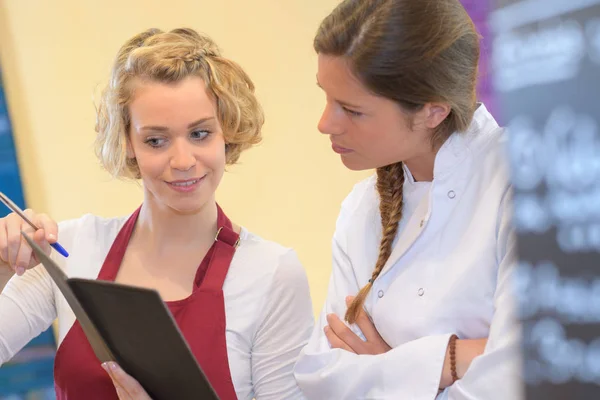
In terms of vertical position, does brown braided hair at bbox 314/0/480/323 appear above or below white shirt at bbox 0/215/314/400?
above

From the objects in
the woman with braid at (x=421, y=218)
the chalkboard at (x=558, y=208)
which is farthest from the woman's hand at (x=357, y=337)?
the chalkboard at (x=558, y=208)

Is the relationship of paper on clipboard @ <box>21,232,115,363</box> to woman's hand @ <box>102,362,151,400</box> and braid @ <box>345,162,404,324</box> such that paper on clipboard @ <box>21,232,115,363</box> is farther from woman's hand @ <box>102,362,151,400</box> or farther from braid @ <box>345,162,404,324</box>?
braid @ <box>345,162,404,324</box>

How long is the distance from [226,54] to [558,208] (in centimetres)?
263

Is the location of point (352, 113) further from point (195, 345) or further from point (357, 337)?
point (195, 345)

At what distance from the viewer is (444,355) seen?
122cm

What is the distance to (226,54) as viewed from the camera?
9.68 ft

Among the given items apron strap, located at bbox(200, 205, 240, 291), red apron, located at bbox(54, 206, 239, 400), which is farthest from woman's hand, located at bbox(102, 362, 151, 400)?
apron strap, located at bbox(200, 205, 240, 291)

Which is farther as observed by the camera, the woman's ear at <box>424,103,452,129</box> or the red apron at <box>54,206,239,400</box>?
the red apron at <box>54,206,239,400</box>

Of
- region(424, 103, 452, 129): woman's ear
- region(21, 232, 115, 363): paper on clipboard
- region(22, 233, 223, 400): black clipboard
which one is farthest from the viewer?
region(424, 103, 452, 129): woman's ear

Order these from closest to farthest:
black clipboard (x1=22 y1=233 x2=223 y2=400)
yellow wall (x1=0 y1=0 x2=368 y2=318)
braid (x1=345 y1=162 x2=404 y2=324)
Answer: black clipboard (x1=22 y1=233 x2=223 y2=400)
braid (x1=345 y1=162 x2=404 y2=324)
yellow wall (x1=0 y1=0 x2=368 y2=318)

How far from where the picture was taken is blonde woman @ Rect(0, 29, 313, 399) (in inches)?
61.4

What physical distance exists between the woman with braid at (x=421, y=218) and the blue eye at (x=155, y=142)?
41 centimetres

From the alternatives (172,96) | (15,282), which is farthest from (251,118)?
(15,282)

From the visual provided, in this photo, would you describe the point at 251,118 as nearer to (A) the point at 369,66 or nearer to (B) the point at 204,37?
(B) the point at 204,37
